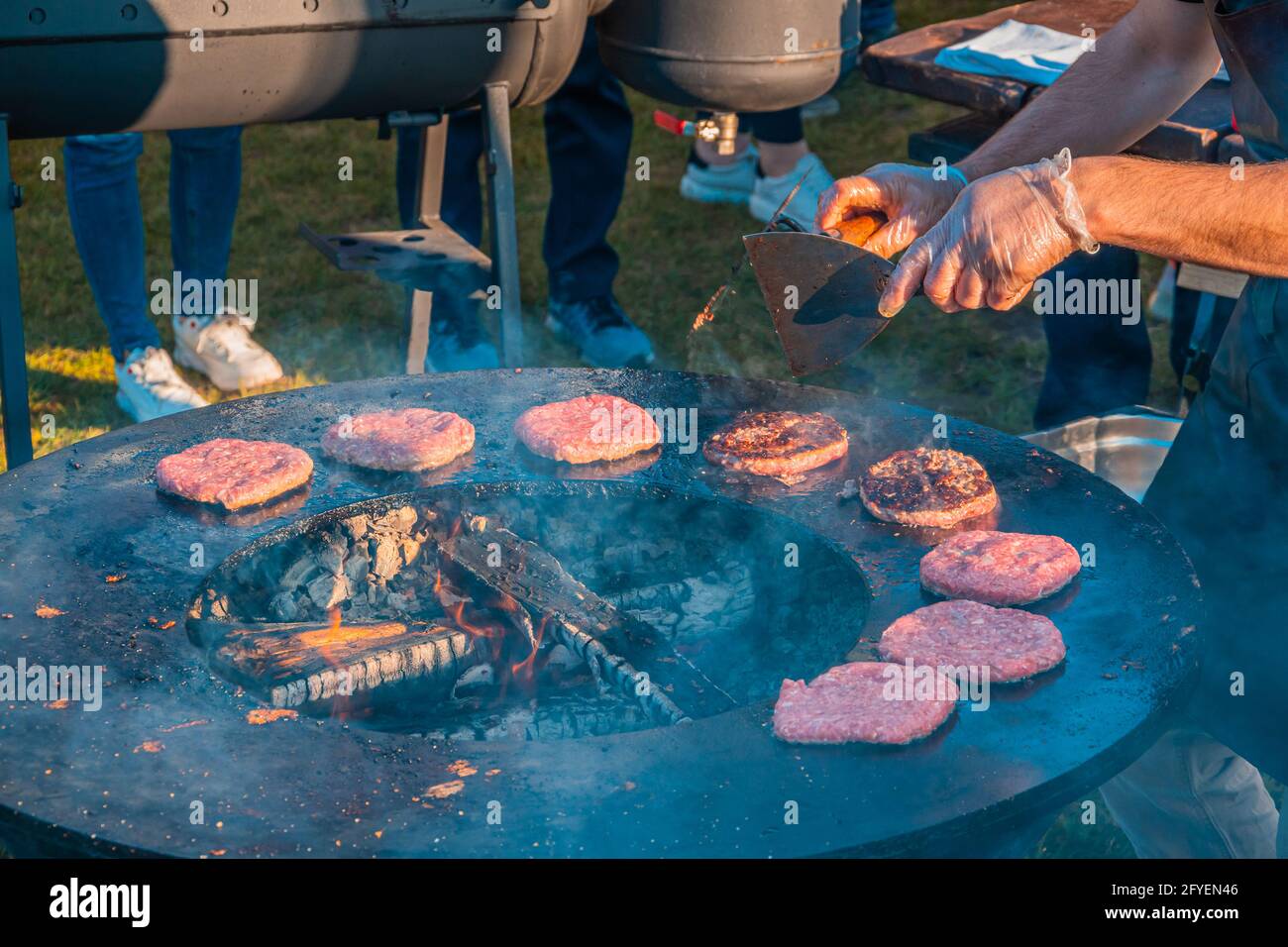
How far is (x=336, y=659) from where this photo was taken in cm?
239

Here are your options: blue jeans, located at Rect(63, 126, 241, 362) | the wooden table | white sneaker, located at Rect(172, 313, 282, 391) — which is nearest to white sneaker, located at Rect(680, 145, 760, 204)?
the wooden table

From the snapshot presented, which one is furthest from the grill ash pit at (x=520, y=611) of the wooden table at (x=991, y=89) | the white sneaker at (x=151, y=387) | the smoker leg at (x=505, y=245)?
the white sneaker at (x=151, y=387)

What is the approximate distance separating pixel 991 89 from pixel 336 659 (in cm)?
300

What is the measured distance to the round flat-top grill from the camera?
1.77 meters

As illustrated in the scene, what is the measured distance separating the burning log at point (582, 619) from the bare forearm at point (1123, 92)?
3.76 ft

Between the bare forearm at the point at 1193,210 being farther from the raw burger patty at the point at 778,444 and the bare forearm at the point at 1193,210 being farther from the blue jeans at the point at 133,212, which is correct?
the blue jeans at the point at 133,212

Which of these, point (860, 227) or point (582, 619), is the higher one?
point (860, 227)

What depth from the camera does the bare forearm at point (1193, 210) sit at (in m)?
2.11

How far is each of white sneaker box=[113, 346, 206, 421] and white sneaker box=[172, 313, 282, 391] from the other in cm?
23

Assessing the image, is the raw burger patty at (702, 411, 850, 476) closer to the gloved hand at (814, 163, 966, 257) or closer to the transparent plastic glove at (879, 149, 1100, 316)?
the gloved hand at (814, 163, 966, 257)

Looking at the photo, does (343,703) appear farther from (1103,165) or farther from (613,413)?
(1103,165)

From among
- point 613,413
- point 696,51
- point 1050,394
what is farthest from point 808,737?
point 1050,394

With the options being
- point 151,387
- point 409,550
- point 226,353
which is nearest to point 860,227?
point 409,550

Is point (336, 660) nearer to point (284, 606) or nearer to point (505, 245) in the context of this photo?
point (284, 606)
